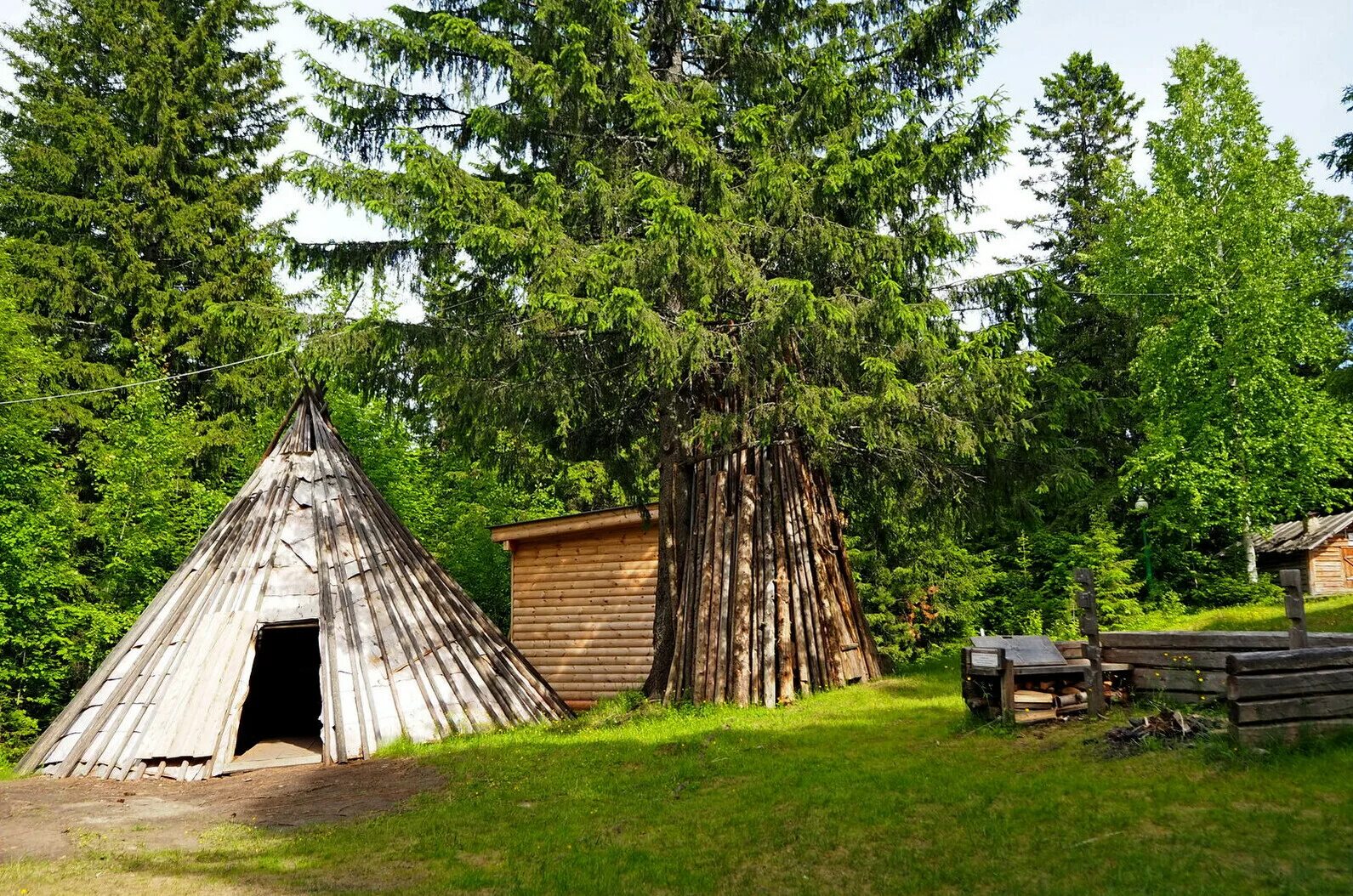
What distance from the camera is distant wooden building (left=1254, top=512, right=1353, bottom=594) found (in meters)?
30.6

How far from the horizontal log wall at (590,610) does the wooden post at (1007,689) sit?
9.33m

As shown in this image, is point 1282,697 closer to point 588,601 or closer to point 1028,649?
point 1028,649

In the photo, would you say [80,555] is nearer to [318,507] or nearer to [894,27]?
[318,507]

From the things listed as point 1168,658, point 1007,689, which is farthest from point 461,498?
point 1168,658

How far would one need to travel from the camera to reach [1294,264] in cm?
2325

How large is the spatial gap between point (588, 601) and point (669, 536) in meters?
4.98

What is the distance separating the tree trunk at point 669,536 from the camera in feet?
46.1

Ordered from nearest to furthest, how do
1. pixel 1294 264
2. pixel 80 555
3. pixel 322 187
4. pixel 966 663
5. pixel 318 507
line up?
pixel 966 663 < pixel 322 187 < pixel 318 507 < pixel 80 555 < pixel 1294 264

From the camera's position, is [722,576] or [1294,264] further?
[1294,264]

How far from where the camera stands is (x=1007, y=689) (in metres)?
9.44

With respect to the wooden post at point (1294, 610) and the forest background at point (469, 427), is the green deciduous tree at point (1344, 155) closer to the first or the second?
the forest background at point (469, 427)

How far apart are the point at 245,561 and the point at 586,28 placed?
8318 millimetres

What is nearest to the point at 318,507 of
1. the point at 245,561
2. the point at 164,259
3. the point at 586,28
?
the point at 245,561

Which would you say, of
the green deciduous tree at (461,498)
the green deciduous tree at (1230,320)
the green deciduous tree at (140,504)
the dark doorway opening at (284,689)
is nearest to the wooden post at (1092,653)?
the dark doorway opening at (284,689)
